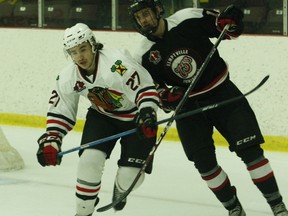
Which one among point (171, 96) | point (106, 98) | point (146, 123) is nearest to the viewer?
point (146, 123)

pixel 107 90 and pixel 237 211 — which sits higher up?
pixel 107 90

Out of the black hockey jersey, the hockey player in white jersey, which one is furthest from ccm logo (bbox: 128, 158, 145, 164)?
the black hockey jersey

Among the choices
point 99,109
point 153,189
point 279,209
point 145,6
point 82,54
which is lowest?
point 153,189

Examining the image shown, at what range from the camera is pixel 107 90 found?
163 inches

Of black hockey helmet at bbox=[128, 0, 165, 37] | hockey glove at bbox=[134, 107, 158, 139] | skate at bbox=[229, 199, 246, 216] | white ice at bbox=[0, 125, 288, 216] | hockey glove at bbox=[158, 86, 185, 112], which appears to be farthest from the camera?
white ice at bbox=[0, 125, 288, 216]

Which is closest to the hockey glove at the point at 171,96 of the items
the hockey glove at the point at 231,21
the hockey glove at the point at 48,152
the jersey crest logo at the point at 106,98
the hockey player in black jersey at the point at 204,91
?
the hockey player in black jersey at the point at 204,91

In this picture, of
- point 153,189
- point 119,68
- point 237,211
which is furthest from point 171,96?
point 153,189

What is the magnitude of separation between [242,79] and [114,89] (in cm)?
271

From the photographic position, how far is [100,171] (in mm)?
4148

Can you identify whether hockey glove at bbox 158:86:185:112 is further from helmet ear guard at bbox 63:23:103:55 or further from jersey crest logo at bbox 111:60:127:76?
helmet ear guard at bbox 63:23:103:55

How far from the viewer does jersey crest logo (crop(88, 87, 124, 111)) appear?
164 inches

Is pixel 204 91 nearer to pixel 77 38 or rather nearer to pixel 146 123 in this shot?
pixel 146 123

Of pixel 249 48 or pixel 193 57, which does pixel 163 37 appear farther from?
pixel 249 48

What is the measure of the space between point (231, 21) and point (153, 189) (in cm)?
138
